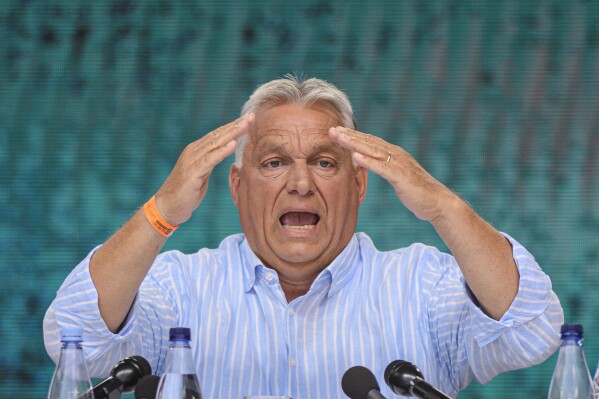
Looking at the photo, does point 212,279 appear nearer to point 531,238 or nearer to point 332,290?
point 332,290

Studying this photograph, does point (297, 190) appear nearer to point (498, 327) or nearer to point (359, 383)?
point (498, 327)

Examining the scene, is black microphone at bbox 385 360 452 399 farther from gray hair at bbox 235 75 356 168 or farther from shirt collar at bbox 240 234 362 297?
gray hair at bbox 235 75 356 168

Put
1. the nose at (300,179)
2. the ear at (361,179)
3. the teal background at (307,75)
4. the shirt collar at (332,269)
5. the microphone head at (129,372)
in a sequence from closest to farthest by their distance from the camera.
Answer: the microphone head at (129,372), the nose at (300,179), the shirt collar at (332,269), the ear at (361,179), the teal background at (307,75)

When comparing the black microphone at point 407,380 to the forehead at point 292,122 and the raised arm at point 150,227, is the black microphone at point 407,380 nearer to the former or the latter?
the raised arm at point 150,227

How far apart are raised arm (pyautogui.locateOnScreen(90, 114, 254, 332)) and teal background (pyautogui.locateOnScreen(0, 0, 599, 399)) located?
1.88m

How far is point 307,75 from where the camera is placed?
12.7ft

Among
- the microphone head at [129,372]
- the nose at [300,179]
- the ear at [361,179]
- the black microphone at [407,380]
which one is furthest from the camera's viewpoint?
the ear at [361,179]

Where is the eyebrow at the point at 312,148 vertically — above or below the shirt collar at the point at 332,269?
above

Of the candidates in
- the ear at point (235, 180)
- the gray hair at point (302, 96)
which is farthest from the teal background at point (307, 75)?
the gray hair at point (302, 96)

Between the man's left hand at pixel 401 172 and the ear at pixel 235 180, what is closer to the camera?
the man's left hand at pixel 401 172

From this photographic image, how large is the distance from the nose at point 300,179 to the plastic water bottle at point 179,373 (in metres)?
0.69

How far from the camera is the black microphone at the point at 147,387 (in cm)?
166

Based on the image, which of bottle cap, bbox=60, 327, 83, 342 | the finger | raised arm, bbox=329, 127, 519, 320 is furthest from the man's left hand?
bottle cap, bbox=60, 327, 83, 342

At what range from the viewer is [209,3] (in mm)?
3918
